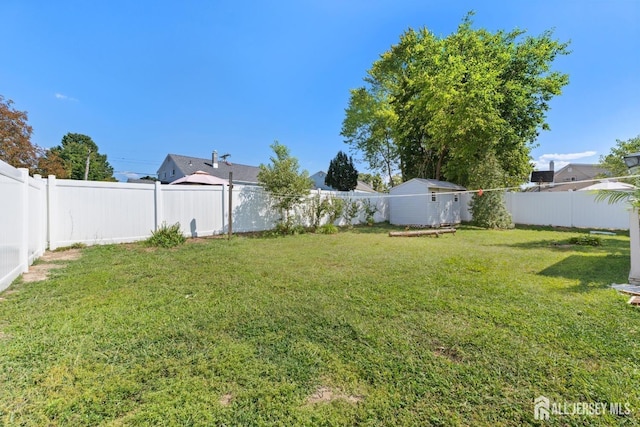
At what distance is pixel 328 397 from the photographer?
5.38ft

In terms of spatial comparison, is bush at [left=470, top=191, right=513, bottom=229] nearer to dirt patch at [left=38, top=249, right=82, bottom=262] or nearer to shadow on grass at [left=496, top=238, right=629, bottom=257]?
shadow on grass at [left=496, top=238, right=629, bottom=257]

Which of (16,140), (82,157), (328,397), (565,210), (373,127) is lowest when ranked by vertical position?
(328,397)

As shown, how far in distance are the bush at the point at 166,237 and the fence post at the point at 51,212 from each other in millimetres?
1834

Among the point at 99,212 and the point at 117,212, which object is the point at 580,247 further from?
the point at 99,212

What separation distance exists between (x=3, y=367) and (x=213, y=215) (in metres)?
7.18

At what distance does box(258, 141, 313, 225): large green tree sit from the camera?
9.56 meters

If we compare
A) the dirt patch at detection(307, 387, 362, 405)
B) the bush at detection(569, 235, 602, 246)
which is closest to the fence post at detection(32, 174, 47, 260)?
the dirt patch at detection(307, 387, 362, 405)

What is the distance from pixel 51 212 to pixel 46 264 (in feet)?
6.52

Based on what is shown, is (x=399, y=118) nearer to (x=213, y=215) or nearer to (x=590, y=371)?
(x=213, y=215)

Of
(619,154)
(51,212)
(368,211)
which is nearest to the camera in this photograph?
(51,212)

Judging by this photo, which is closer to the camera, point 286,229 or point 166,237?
point 166,237

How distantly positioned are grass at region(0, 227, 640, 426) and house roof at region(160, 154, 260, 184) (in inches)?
725

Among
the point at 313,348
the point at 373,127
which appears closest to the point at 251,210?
the point at 313,348

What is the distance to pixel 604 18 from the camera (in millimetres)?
7012
